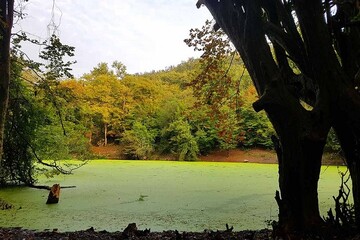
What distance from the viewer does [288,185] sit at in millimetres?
2844

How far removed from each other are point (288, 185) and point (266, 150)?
17349mm

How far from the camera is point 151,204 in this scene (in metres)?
5.69

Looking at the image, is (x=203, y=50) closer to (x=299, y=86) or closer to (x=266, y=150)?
(x=299, y=86)

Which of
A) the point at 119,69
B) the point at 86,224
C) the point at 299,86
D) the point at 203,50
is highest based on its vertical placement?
the point at 119,69

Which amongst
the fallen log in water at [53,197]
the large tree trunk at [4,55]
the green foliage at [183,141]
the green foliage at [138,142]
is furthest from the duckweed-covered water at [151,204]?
the green foliage at [138,142]

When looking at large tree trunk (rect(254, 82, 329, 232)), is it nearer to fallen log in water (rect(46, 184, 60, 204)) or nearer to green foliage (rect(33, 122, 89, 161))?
fallen log in water (rect(46, 184, 60, 204))

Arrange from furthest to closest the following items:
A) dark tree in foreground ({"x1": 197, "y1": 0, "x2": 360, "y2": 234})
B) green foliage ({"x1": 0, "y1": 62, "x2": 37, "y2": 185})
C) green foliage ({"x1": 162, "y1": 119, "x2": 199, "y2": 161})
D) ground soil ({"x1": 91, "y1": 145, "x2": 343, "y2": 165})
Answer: green foliage ({"x1": 162, "y1": 119, "x2": 199, "y2": 161}), ground soil ({"x1": 91, "y1": 145, "x2": 343, "y2": 165}), green foliage ({"x1": 0, "y1": 62, "x2": 37, "y2": 185}), dark tree in foreground ({"x1": 197, "y1": 0, "x2": 360, "y2": 234})

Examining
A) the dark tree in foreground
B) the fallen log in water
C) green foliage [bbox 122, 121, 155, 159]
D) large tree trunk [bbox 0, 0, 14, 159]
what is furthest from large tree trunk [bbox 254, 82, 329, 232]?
green foliage [bbox 122, 121, 155, 159]

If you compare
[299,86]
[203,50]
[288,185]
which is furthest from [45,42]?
[288,185]

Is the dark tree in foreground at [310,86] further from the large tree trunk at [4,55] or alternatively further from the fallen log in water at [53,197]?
the fallen log in water at [53,197]

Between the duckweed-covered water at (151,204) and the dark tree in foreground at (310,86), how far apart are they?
1.43 m

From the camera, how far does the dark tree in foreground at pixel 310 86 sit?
104 inches

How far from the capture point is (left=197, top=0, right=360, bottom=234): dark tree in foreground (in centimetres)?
264

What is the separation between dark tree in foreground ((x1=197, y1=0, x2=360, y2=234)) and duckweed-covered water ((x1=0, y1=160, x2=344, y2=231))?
143cm
